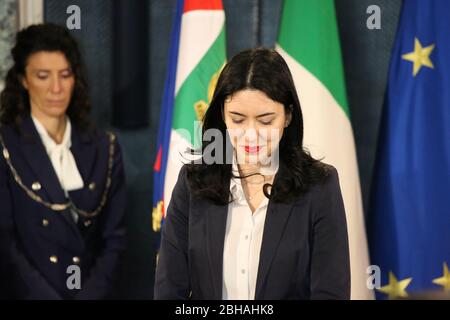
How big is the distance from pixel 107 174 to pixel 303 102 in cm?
89

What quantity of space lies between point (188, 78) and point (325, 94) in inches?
23.3

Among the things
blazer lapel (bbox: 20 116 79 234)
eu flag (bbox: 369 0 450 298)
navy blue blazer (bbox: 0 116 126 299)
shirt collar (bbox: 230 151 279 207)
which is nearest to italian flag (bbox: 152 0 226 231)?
navy blue blazer (bbox: 0 116 126 299)

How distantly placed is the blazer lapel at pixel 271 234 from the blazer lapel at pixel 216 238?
0.10 meters

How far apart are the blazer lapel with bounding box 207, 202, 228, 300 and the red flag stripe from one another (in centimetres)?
154

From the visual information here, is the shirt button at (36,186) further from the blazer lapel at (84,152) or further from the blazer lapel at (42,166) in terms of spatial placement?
the blazer lapel at (84,152)

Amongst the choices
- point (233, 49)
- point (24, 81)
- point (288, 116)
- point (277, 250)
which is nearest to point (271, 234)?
point (277, 250)

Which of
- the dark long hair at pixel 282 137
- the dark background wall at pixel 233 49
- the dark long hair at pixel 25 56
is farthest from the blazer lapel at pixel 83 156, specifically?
the dark long hair at pixel 282 137

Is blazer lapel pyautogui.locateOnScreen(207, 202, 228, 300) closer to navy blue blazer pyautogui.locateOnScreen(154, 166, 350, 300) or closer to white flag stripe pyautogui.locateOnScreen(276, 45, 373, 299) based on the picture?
navy blue blazer pyautogui.locateOnScreen(154, 166, 350, 300)

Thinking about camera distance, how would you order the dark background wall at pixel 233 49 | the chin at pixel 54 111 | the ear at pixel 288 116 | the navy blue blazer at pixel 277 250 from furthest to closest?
the dark background wall at pixel 233 49 → the chin at pixel 54 111 → the ear at pixel 288 116 → the navy blue blazer at pixel 277 250

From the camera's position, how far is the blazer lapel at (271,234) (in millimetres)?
2064

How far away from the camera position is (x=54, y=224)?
3.27 metres

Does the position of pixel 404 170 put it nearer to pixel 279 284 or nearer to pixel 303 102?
pixel 303 102

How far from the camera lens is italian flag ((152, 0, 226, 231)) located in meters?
3.42
